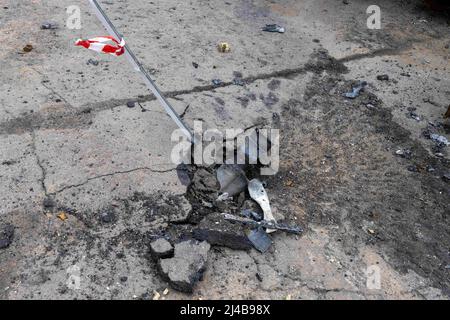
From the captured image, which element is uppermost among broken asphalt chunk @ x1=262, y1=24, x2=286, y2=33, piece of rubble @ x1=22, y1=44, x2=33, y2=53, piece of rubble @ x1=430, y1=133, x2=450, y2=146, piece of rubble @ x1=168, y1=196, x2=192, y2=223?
broken asphalt chunk @ x1=262, y1=24, x2=286, y2=33

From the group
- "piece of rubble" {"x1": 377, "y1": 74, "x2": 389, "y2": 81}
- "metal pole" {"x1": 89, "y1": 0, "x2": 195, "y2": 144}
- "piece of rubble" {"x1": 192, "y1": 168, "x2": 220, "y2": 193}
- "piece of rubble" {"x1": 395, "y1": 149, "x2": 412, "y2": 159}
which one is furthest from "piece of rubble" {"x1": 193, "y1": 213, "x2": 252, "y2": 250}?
"piece of rubble" {"x1": 377, "y1": 74, "x2": 389, "y2": 81}

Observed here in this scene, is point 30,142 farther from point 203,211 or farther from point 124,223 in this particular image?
point 203,211

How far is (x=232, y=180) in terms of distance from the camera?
11.5 ft

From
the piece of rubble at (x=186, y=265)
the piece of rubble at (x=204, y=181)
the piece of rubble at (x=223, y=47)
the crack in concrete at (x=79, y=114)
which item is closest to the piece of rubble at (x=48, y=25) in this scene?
the crack in concrete at (x=79, y=114)

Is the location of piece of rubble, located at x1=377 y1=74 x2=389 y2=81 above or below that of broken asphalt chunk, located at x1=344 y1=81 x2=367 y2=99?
above

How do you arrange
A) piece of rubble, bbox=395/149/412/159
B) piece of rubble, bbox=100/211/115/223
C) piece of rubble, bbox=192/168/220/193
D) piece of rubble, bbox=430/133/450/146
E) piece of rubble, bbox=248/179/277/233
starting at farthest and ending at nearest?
piece of rubble, bbox=430/133/450/146, piece of rubble, bbox=395/149/412/159, piece of rubble, bbox=192/168/220/193, piece of rubble, bbox=248/179/277/233, piece of rubble, bbox=100/211/115/223

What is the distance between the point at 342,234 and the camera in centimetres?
325

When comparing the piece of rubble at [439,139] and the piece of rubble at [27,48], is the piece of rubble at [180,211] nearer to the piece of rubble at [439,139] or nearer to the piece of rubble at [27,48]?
the piece of rubble at [439,139]

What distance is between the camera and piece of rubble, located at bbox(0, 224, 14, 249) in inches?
114

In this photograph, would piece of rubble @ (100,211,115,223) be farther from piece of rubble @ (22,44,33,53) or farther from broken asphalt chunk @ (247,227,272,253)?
piece of rubble @ (22,44,33,53)

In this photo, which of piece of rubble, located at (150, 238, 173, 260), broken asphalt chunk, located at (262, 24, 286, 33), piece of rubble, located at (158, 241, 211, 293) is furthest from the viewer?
broken asphalt chunk, located at (262, 24, 286, 33)

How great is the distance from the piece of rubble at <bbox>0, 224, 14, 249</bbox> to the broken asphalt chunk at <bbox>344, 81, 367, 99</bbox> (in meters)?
3.40

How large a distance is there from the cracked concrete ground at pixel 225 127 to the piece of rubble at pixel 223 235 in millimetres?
59

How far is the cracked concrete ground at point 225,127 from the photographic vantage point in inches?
114
